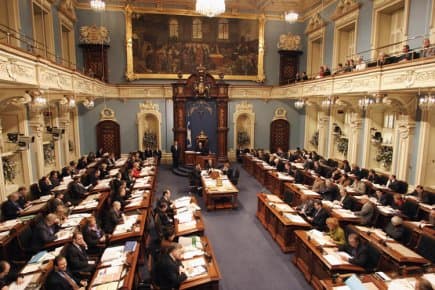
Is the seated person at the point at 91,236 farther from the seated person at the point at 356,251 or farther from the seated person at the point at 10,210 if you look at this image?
the seated person at the point at 356,251

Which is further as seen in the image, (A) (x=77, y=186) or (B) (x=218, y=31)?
(B) (x=218, y=31)

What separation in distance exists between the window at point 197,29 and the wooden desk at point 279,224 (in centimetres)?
1186

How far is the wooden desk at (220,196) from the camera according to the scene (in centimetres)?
925

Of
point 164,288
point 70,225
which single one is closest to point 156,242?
point 70,225

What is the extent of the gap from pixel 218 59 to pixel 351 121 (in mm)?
8742

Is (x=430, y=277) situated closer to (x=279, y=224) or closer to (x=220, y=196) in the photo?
(x=279, y=224)

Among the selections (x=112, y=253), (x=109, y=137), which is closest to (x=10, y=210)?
(x=112, y=253)

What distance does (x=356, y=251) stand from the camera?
510cm

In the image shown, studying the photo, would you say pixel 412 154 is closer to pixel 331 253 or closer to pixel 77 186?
pixel 331 253

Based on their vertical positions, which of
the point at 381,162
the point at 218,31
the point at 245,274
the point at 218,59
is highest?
the point at 218,31

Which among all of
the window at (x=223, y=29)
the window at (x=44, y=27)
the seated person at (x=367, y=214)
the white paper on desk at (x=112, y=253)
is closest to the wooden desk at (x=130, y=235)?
the white paper on desk at (x=112, y=253)

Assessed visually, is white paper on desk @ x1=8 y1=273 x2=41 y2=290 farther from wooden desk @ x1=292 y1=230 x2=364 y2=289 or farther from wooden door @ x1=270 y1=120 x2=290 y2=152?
wooden door @ x1=270 y1=120 x2=290 y2=152

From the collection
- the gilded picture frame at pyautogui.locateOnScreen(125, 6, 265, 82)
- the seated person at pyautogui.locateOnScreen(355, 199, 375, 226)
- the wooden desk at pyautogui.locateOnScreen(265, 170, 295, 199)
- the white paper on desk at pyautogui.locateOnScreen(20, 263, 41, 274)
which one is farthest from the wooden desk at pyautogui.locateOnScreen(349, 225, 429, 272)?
the gilded picture frame at pyautogui.locateOnScreen(125, 6, 265, 82)

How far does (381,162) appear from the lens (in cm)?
1204
